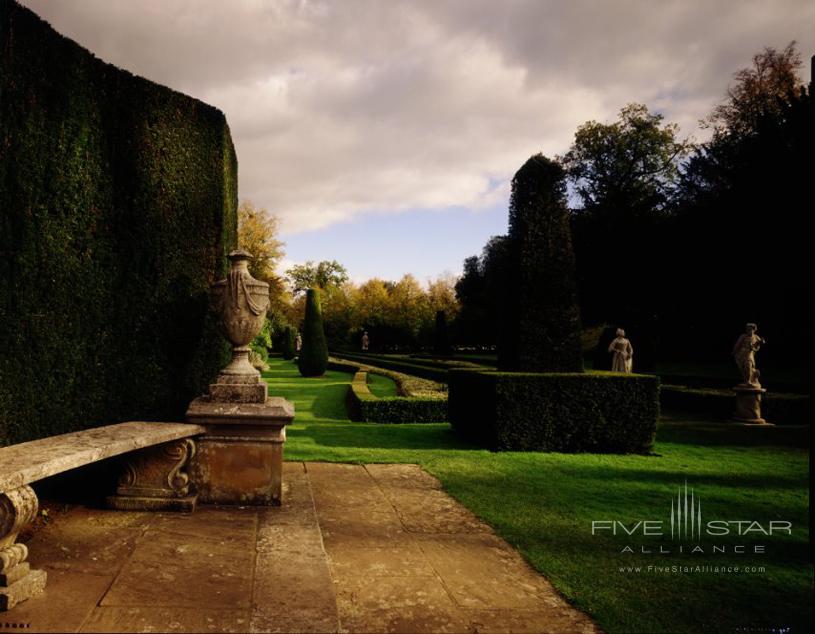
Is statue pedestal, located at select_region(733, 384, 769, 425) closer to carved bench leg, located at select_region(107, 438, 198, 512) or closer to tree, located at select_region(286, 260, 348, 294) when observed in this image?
carved bench leg, located at select_region(107, 438, 198, 512)

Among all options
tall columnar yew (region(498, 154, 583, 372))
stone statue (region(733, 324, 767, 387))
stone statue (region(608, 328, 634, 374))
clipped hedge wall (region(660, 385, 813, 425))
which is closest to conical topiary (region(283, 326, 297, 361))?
stone statue (region(608, 328, 634, 374))

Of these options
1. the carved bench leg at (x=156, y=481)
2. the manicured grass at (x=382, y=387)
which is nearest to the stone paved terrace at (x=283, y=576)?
the carved bench leg at (x=156, y=481)

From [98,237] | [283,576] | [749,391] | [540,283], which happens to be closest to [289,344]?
[749,391]

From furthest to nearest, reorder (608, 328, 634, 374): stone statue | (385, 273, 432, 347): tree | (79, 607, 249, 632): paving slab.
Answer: (385, 273, 432, 347): tree → (608, 328, 634, 374): stone statue → (79, 607, 249, 632): paving slab

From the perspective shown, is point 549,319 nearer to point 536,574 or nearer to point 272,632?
point 536,574

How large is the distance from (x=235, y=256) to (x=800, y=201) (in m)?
23.1

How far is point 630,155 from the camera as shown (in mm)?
33938

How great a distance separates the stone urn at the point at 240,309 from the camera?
4.70 meters

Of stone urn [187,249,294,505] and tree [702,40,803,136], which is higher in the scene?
tree [702,40,803,136]

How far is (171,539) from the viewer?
3420mm

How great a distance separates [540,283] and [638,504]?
437cm

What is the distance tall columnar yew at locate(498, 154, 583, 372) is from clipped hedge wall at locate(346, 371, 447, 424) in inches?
106

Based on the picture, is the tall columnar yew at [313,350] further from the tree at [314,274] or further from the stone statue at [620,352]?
the tree at [314,274]

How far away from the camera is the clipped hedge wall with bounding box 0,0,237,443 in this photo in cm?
374
